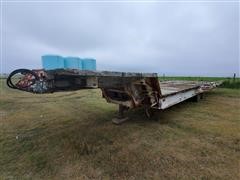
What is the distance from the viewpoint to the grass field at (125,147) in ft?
7.72

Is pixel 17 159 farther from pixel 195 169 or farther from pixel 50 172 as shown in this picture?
pixel 195 169

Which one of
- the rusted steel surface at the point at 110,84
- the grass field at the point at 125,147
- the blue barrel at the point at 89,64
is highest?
the blue barrel at the point at 89,64

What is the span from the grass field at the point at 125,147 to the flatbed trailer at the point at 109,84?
54 cm

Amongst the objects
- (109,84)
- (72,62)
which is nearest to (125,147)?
(109,84)

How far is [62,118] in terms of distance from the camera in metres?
4.77

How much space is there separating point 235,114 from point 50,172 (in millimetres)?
4335

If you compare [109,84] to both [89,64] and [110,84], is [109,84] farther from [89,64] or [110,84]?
[89,64]

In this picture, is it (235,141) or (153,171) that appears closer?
(153,171)

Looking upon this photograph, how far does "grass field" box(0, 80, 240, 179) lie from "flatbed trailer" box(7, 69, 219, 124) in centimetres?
54

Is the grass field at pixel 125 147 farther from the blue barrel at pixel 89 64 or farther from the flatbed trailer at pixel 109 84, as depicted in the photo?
the blue barrel at pixel 89 64

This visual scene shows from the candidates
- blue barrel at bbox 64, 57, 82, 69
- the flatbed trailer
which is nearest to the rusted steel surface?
the flatbed trailer

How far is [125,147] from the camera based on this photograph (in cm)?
295

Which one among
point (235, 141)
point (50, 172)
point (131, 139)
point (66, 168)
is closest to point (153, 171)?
point (131, 139)

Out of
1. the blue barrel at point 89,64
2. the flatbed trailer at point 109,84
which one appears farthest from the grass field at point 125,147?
the blue barrel at point 89,64
